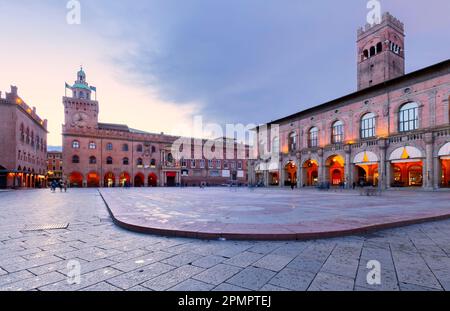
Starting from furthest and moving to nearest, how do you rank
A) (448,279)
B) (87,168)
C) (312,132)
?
(87,168)
(312,132)
(448,279)

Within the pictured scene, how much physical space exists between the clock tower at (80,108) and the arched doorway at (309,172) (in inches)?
1809

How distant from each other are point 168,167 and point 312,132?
32.2 m

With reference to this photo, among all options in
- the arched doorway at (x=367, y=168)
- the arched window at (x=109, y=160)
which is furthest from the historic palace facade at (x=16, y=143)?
the arched doorway at (x=367, y=168)

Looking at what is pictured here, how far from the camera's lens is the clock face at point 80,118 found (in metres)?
55.6

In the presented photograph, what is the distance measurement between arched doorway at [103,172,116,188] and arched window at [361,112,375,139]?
45247 mm

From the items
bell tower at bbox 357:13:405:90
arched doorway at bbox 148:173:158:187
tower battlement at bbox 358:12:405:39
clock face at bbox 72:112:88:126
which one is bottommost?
arched doorway at bbox 148:173:158:187

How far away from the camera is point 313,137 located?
124 feet

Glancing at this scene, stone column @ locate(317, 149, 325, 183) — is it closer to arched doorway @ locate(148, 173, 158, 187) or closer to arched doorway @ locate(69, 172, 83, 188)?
arched doorway @ locate(148, 173, 158, 187)

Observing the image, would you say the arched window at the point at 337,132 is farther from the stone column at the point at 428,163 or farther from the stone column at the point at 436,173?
the stone column at the point at 436,173

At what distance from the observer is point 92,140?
157 ft

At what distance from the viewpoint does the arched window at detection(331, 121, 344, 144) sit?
33.1 m

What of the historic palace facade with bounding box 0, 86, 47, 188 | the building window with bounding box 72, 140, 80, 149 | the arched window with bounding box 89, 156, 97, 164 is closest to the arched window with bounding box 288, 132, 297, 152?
the arched window with bounding box 89, 156, 97, 164
